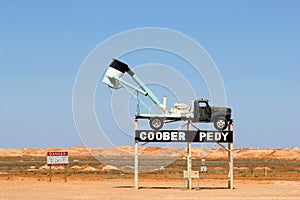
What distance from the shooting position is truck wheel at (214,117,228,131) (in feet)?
129

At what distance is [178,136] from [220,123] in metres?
3.02

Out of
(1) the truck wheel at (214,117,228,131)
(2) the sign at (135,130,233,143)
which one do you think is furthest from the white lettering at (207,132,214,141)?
(1) the truck wheel at (214,117,228,131)

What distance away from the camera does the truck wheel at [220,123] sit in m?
39.2

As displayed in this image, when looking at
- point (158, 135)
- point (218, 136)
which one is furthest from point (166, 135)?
point (218, 136)

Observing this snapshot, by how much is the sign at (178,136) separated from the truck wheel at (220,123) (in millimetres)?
390

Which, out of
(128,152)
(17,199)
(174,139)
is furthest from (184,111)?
(128,152)

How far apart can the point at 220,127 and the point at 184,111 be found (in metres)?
2.79

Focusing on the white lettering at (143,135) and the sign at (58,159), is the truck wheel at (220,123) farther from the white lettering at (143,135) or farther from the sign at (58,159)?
the sign at (58,159)

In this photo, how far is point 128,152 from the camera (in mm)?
166000

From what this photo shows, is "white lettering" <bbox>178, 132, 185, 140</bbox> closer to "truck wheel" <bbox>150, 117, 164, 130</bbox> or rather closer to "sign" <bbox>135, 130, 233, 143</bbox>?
"sign" <bbox>135, 130, 233, 143</bbox>

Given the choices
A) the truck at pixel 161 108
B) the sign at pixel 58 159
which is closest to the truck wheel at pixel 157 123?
the truck at pixel 161 108

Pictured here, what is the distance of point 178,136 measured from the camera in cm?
3869

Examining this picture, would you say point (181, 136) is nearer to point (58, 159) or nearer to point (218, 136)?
point (218, 136)

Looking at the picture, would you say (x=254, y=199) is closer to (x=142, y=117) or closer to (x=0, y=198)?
(x=142, y=117)
